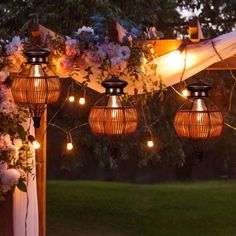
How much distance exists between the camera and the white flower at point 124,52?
4.80 metres

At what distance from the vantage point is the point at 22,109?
5262 millimetres

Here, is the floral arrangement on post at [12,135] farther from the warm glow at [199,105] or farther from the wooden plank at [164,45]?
the warm glow at [199,105]

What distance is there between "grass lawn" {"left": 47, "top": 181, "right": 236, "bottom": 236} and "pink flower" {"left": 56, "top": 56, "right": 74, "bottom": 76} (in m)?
6.27

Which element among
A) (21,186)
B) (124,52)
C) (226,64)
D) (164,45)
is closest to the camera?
(124,52)

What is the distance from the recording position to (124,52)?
4.81 meters

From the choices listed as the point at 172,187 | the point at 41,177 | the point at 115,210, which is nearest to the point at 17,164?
the point at 41,177

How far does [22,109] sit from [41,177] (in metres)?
0.67

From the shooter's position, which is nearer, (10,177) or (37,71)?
(37,71)

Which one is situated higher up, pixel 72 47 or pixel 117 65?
pixel 72 47

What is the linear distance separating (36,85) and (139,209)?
866cm

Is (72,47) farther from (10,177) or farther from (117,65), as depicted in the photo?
(10,177)

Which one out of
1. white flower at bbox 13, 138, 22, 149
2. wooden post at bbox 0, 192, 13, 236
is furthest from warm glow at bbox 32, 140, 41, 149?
wooden post at bbox 0, 192, 13, 236

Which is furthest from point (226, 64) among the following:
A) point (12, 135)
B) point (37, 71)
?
point (12, 135)

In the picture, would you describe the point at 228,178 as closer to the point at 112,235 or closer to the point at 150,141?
the point at 112,235
